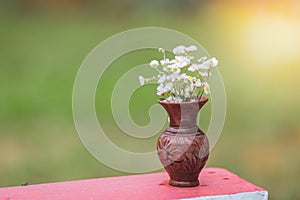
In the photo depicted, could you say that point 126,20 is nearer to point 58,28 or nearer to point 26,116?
point 58,28

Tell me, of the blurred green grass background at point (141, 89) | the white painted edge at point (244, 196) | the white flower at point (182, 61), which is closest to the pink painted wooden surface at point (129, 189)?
the white painted edge at point (244, 196)

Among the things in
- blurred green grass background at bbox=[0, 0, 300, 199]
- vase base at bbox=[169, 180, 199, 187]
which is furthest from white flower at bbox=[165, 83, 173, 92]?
blurred green grass background at bbox=[0, 0, 300, 199]

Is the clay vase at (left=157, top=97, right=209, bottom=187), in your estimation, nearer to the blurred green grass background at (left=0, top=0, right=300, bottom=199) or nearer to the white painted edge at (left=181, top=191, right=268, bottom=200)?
the white painted edge at (left=181, top=191, right=268, bottom=200)

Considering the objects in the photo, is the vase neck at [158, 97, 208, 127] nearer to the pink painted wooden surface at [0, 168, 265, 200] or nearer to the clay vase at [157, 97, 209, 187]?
the clay vase at [157, 97, 209, 187]

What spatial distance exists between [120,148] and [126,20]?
0.85m

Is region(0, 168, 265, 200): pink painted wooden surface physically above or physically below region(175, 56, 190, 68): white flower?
below

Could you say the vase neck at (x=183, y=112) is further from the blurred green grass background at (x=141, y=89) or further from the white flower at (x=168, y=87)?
the blurred green grass background at (x=141, y=89)

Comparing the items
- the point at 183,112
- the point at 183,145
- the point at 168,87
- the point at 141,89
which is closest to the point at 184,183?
the point at 183,145

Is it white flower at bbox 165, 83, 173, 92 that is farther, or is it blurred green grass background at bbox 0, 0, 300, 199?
blurred green grass background at bbox 0, 0, 300, 199

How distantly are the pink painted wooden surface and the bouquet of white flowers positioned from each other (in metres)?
0.37

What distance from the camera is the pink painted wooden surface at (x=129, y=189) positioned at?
67.8 inches

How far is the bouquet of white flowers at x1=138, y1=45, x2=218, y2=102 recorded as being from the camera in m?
1.76

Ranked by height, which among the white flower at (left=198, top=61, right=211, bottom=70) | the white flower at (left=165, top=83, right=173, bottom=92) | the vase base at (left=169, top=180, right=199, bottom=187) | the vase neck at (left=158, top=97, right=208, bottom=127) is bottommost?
the vase base at (left=169, top=180, right=199, bottom=187)

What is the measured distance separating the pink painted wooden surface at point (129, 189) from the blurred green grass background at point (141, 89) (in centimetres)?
103
